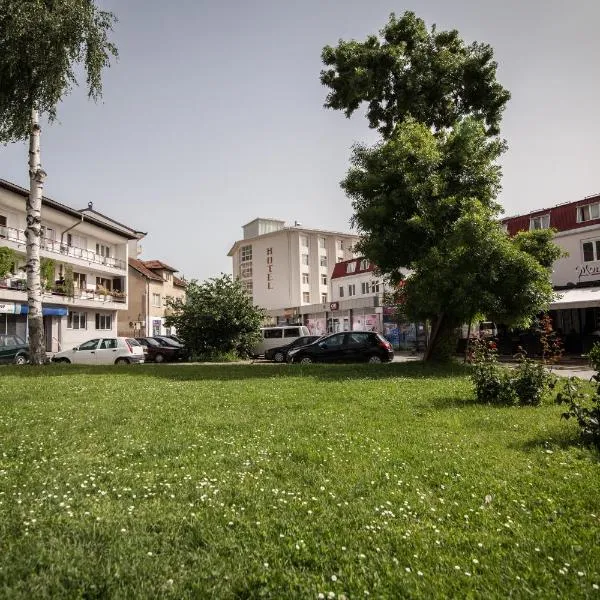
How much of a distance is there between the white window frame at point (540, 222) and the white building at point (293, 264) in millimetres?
43882

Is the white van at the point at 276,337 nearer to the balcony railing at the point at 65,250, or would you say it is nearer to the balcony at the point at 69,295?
the balcony railing at the point at 65,250

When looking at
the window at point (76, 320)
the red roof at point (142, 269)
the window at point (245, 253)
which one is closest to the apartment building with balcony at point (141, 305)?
the red roof at point (142, 269)

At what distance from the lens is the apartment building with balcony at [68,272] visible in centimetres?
3369

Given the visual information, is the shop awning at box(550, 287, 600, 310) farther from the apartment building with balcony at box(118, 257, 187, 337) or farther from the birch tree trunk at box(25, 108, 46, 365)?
the apartment building with balcony at box(118, 257, 187, 337)

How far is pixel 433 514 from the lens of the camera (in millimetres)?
4027

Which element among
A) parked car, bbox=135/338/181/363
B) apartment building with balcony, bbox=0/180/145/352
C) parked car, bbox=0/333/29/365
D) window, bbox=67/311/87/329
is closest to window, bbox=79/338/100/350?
parked car, bbox=0/333/29/365

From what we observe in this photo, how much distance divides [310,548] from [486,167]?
755 inches

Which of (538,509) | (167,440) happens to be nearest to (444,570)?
(538,509)

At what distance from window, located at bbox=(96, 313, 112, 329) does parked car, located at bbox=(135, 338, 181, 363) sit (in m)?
16.1

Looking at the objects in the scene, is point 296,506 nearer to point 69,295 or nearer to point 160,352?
point 160,352

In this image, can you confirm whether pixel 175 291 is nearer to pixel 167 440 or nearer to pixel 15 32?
pixel 15 32

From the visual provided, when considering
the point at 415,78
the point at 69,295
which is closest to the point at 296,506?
the point at 415,78

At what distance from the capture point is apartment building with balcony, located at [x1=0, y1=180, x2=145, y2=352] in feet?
111

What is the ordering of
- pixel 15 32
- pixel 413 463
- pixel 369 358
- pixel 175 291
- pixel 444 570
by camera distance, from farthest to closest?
1. pixel 175 291
2. pixel 369 358
3. pixel 15 32
4. pixel 413 463
5. pixel 444 570
